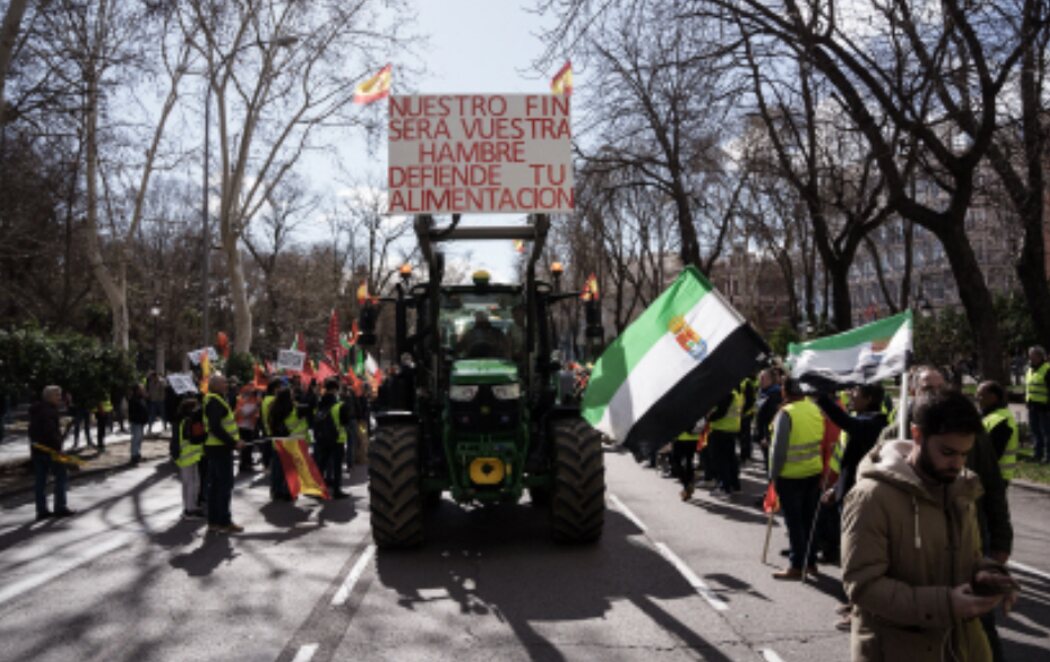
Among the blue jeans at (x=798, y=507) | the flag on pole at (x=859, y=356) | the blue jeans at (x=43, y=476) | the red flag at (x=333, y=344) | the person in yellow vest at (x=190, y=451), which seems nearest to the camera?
the flag on pole at (x=859, y=356)

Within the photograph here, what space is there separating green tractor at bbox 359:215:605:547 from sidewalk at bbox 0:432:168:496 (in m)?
8.66

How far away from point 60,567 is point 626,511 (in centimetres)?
654

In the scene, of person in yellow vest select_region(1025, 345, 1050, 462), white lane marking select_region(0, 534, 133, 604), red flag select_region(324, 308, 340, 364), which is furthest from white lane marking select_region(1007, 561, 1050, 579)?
red flag select_region(324, 308, 340, 364)

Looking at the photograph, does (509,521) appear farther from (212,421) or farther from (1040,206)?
(1040,206)

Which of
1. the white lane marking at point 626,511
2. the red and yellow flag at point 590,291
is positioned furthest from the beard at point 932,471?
the white lane marking at point 626,511

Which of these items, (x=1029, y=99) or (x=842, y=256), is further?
(x=842, y=256)

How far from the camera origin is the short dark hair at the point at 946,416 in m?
3.21

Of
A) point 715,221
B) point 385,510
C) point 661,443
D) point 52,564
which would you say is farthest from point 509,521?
point 715,221

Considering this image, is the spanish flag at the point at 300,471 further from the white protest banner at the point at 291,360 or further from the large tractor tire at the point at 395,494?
the white protest banner at the point at 291,360

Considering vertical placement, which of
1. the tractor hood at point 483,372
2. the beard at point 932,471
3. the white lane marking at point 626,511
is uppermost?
the tractor hood at point 483,372

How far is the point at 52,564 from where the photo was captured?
9273 mm

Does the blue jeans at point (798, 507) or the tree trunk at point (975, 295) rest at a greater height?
the tree trunk at point (975, 295)

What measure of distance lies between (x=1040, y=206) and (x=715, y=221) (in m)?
18.9

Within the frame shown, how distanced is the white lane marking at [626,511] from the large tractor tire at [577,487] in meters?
1.49
